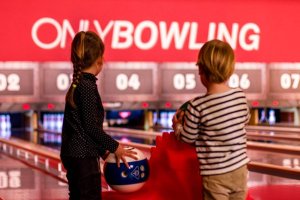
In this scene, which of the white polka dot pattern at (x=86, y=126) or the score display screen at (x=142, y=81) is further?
the score display screen at (x=142, y=81)

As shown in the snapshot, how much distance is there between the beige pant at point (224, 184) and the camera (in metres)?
1.68

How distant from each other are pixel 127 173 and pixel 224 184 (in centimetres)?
48

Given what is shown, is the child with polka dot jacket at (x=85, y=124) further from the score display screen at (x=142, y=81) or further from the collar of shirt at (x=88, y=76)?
the score display screen at (x=142, y=81)

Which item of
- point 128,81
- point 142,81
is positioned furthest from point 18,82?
point 142,81

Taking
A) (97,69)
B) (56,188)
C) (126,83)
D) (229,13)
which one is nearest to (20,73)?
(126,83)

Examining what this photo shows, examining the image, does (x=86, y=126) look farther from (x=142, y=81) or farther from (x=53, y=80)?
(x=142, y=81)

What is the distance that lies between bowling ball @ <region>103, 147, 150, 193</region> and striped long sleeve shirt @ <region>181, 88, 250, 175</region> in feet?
1.33

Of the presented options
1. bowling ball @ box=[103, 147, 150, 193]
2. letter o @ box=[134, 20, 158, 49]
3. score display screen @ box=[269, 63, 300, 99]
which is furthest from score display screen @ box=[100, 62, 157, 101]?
bowling ball @ box=[103, 147, 150, 193]

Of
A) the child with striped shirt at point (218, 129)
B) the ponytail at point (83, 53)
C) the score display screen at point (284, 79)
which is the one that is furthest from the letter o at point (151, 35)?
the child with striped shirt at point (218, 129)

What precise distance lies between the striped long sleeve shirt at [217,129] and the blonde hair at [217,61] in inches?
2.6

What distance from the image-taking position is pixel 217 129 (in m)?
1.68

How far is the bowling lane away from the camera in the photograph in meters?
3.18

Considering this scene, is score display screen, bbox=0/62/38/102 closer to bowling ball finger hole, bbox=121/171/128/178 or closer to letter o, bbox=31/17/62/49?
letter o, bbox=31/17/62/49

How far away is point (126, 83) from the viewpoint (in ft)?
25.2
